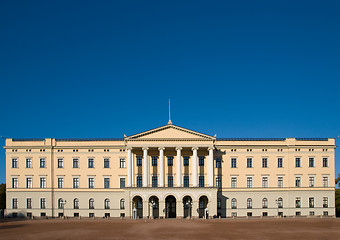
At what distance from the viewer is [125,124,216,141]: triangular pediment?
66.8m

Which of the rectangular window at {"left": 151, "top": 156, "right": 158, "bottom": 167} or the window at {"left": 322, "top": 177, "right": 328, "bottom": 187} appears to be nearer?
the rectangular window at {"left": 151, "top": 156, "right": 158, "bottom": 167}

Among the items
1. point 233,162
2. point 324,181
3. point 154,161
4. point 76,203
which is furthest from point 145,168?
point 324,181

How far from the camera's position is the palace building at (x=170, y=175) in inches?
2699

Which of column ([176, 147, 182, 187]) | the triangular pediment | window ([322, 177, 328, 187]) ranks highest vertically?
the triangular pediment

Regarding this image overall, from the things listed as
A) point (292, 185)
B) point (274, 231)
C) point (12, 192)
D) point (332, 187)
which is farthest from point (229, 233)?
point (12, 192)

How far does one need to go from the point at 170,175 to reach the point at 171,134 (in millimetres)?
7260

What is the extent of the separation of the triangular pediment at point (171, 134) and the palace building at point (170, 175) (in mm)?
170

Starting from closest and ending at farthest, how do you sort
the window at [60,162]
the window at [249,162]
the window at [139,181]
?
the window at [139,181], the window at [249,162], the window at [60,162]

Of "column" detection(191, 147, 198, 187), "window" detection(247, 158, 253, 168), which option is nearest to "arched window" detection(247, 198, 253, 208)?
"window" detection(247, 158, 253, 168)

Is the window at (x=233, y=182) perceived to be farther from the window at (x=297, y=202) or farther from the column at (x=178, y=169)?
the window at (x=297, y=202)

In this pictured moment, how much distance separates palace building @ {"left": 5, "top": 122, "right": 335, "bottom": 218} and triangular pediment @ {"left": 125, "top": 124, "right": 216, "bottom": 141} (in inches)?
6.7

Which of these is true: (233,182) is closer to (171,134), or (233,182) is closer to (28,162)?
(171,134)

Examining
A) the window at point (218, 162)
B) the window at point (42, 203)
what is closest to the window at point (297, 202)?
the window at point (218, 162)

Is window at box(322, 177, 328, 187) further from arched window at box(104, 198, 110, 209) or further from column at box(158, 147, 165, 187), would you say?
arched window at box(104, 198, 110, 209)
